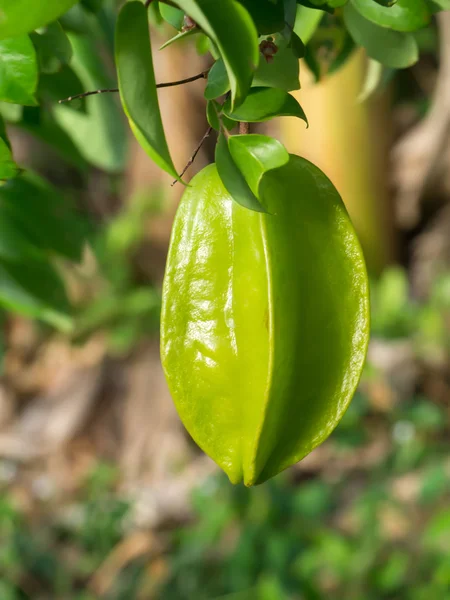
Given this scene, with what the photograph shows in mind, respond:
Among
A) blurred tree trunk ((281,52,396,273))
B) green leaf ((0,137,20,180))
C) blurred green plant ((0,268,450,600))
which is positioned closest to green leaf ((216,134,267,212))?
green leaf ((0,137,20,180))

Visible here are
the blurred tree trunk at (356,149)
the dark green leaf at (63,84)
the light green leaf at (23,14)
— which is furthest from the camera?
the blurred tree trunk at (356,149)

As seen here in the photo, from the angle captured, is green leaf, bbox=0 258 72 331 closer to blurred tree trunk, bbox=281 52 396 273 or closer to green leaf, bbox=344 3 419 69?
green leaf, bbox=344 3 419 69

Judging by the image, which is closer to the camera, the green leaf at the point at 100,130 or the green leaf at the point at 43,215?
the green leaf at the point at 43,215

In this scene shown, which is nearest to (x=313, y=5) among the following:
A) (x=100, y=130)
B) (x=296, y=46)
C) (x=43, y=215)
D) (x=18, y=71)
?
(x=296, y=46)

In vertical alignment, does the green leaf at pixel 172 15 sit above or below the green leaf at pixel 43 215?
above

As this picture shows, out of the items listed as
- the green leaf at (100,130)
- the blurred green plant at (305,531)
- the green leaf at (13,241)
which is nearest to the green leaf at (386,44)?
the green leaf at (13,241)

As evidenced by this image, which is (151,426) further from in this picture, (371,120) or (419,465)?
(371,120)

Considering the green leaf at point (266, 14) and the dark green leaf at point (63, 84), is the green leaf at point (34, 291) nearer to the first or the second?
the dark green leaf at point (63, 84)
